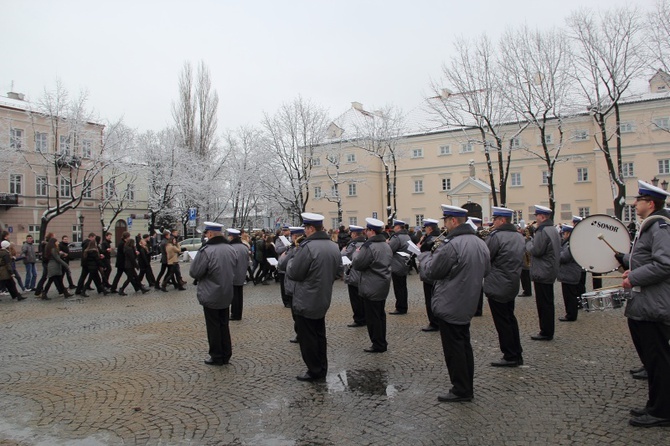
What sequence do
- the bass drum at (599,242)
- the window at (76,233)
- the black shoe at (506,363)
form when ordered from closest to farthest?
1. the bass drum at (599,242)
2. the black shoe at (506,363)
3. the window at (76,233)

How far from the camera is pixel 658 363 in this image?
14.8ft

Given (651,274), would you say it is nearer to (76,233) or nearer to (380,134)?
(380,134)

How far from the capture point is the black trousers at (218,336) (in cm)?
718

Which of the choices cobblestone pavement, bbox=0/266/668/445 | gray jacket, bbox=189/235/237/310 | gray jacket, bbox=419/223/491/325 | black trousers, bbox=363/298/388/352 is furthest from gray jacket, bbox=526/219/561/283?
gray jacket, bbox=189/235/237/310

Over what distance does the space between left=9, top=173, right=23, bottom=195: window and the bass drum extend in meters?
48.3

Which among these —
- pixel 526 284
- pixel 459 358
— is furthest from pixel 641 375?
pixel 526 284

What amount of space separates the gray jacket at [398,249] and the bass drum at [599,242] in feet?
16.2

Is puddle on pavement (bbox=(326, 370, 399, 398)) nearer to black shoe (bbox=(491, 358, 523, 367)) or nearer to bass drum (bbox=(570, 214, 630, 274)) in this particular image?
black shoe (bbox=(491, 358, 523, 367))

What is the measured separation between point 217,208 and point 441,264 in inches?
1690

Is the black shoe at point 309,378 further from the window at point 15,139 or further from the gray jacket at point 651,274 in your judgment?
the window at point 15,139

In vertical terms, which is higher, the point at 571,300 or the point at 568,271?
the point at 568,271

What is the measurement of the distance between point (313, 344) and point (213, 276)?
187 cm

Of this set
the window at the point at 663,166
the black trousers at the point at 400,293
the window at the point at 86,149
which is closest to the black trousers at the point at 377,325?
the black trousers at the point at 400,293

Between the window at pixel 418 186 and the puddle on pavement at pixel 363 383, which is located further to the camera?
the window at pixel 418 186
